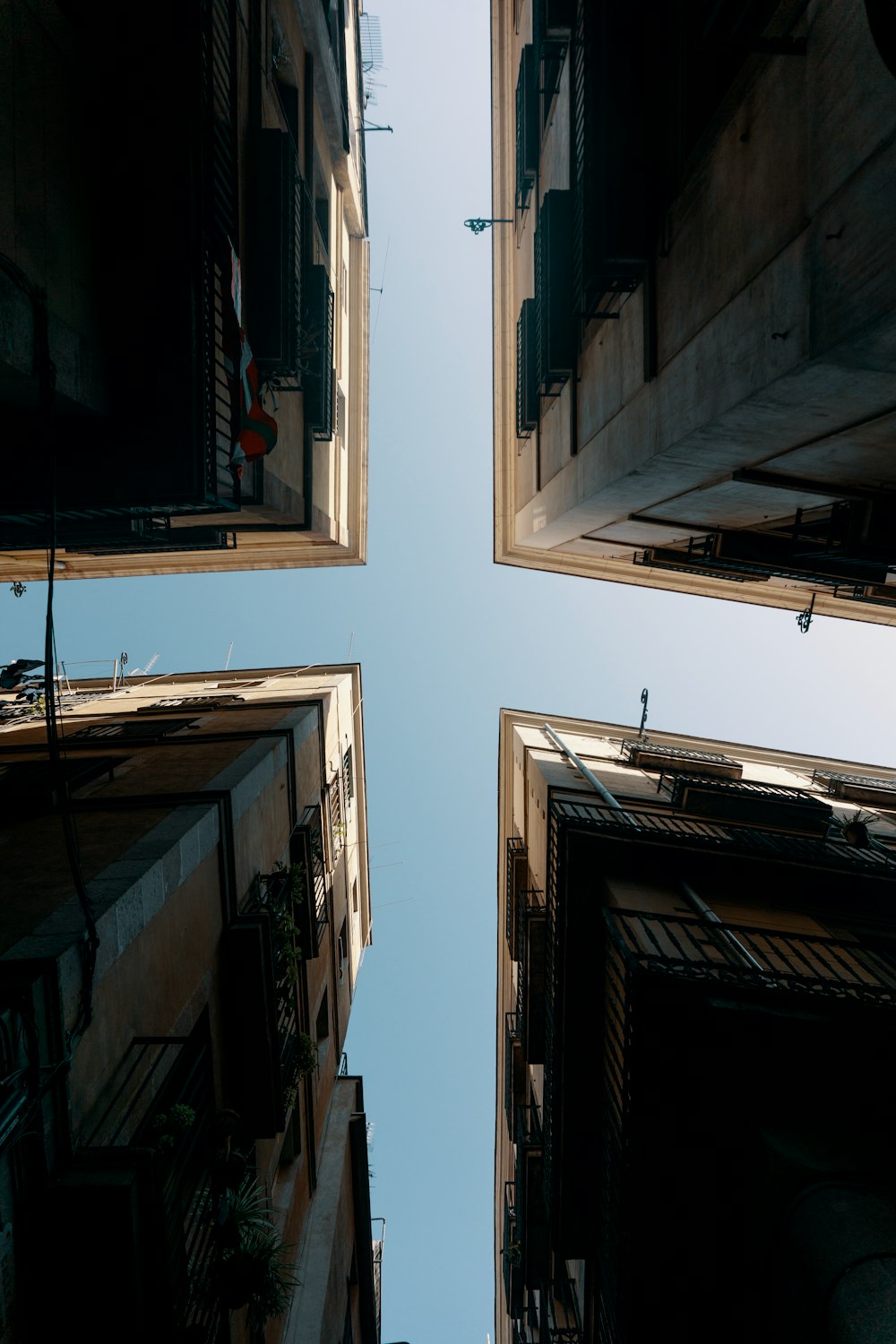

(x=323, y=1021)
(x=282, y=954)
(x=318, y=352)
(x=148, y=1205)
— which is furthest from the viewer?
(x=323, y=1021)

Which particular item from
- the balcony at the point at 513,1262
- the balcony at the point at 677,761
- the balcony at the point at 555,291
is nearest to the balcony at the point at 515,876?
the balcony at the point at 677,761

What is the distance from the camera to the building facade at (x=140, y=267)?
6.94 m

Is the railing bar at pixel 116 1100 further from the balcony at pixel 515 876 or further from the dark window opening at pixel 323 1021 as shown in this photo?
the balcony at pixel 515 876

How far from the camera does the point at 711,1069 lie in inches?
297

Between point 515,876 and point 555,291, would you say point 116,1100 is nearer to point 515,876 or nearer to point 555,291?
point 515,876

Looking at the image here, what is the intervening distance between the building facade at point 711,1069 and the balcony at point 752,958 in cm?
4

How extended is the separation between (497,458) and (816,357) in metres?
19.0

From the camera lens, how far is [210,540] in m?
14.5

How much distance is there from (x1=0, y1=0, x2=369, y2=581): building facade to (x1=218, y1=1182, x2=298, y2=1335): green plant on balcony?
760 cm

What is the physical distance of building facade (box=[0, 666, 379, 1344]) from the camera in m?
4.83

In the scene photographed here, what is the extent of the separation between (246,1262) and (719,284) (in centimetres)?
1136

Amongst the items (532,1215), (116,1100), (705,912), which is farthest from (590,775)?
(116,1100)

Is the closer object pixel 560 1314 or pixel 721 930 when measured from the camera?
pixel 721 930

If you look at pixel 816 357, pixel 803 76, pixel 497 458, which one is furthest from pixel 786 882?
pixel 497 458
